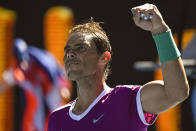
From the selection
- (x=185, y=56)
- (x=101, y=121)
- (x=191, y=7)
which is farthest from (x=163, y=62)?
(x=191, y=7)

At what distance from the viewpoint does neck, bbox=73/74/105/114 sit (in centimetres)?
292

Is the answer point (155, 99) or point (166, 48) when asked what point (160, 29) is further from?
point (155, 99)

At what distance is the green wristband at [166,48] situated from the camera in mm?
2420

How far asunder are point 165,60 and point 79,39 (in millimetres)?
654

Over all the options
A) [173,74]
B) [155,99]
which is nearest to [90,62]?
[155,99]

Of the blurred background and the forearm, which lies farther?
the blurred background

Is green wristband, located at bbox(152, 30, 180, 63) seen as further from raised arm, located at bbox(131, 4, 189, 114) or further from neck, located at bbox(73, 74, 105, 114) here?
neck, located at bbox(73, 74, 105, 114)

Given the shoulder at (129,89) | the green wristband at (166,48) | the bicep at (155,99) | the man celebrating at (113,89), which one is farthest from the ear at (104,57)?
the green wristband at (166,48)

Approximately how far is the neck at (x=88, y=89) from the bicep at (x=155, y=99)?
41cm

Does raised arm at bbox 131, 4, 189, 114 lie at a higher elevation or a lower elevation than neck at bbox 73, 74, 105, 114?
higher

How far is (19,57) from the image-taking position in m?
7.35

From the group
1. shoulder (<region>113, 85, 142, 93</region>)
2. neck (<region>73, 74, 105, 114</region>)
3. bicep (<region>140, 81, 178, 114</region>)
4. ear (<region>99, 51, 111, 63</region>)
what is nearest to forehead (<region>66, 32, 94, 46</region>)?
ear (<region>99, 51, 111, 63</region>)

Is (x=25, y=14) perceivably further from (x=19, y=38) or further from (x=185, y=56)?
(x=185, y=56)

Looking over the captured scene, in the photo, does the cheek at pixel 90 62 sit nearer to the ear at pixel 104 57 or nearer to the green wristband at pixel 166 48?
the ear at pixel 104 57
